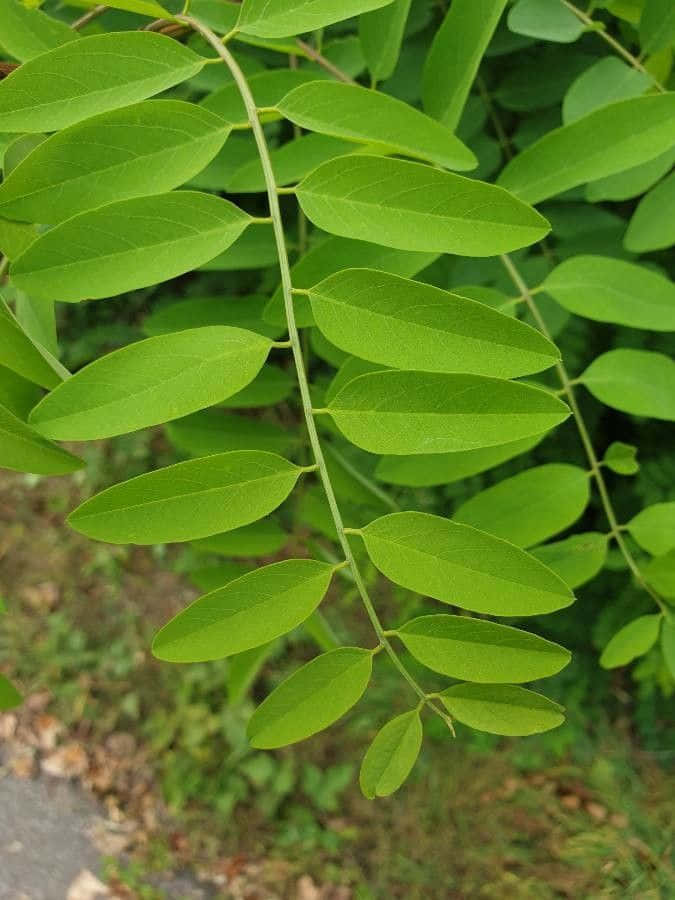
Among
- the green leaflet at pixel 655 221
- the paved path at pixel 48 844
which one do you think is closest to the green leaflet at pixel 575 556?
the green leaflet at pixel 655 221

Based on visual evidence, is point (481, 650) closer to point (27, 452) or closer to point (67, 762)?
point (27, 452)

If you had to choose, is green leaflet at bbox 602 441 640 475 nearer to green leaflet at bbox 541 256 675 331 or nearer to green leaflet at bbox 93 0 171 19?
green leaflet at bbox 541 256 675 331

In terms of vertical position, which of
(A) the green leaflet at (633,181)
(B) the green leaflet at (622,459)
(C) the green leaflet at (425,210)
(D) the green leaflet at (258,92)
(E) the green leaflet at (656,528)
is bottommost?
(E) the green leaflet at (656,528)

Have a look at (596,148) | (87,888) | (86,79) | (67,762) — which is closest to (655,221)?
(596,148)

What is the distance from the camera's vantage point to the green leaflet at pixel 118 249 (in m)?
0.72

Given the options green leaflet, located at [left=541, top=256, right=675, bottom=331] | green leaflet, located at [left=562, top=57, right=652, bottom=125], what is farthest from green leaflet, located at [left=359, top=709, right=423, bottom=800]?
green leaflet, located at [left=562, top=57, right=652, bottom=125]

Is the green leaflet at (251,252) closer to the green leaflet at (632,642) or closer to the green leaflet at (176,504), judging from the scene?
the green leaflet at (176,504)

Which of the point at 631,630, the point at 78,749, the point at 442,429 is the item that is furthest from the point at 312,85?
the point at 78,749

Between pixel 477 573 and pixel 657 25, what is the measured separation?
2.46 feet

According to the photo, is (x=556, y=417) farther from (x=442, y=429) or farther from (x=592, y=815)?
(x=592, y=815)

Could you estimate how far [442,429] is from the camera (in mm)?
734

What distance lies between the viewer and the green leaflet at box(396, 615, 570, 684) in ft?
2.39

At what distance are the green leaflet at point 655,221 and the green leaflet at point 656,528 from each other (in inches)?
13.2

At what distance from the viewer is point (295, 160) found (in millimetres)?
1029
